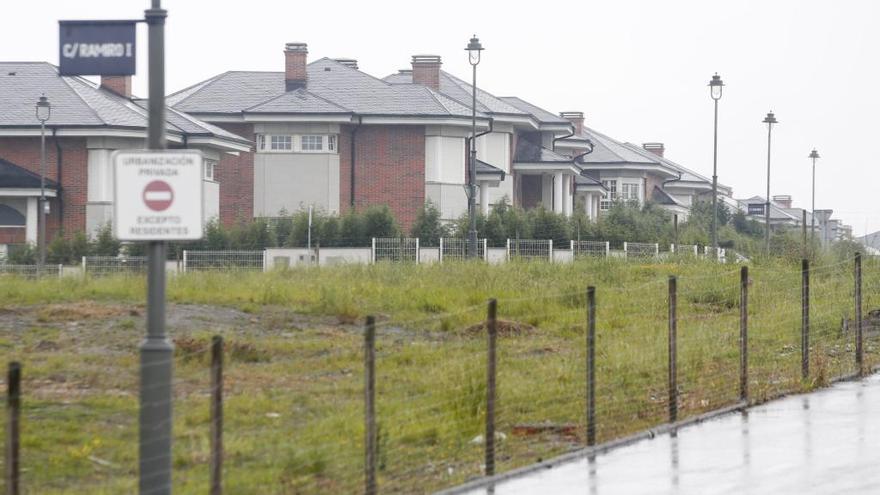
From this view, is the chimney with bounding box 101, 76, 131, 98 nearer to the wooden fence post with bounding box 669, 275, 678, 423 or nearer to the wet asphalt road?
the wet asphalt road

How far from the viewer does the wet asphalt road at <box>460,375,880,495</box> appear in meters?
11.6

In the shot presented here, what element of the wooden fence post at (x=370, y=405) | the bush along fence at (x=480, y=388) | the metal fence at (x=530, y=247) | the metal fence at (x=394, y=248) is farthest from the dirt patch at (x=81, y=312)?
the metal fence at (x=530, y=247)

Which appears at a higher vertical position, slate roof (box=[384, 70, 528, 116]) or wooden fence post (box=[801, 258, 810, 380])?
slate roof (box=[384, 70, 528, 116])

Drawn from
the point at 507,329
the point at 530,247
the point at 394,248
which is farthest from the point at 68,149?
the point at 507,329

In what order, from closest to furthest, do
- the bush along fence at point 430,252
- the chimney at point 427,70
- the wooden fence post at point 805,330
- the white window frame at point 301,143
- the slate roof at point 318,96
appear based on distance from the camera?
the wooden fence post at point 805,330 → the bush along fence at point 430,252 → the slate roof at point 318,96 → the white window frame at point 301,143 → the chimney at point 427,70

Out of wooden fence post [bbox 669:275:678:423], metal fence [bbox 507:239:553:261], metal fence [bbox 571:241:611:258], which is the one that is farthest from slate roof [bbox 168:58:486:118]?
wooden fence post [bbox 669:275:678:423]

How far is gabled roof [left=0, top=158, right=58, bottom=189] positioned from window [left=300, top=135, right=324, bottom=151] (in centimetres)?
1012

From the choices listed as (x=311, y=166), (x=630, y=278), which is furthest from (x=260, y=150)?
(x=630, y=278)

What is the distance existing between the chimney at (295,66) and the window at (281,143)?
11.6 feet

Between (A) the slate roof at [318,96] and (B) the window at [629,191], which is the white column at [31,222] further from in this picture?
(B) the window at [629,191]

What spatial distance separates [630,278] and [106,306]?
11776 millimetres

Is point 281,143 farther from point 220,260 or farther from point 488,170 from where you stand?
point 220,260

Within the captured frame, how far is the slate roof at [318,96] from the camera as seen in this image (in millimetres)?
56156

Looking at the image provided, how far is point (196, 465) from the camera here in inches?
476
